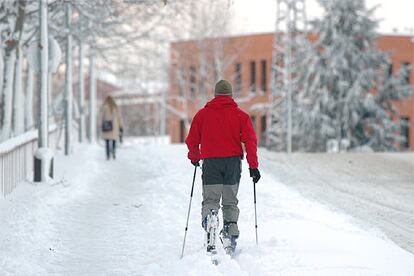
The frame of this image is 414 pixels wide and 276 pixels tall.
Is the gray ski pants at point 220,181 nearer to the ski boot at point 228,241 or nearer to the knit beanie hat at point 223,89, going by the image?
the ski boot at point 228,241

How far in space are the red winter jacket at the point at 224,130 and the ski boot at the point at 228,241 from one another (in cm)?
70

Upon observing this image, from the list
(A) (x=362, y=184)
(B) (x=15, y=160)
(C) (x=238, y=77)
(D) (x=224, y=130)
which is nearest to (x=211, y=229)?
(D) (x=224, y=130)

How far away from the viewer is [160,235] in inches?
389

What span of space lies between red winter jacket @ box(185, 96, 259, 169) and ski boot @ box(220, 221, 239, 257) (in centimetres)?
70

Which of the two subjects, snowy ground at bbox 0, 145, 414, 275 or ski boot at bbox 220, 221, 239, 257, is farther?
ski boot at bbox 220, 221, 239, 257

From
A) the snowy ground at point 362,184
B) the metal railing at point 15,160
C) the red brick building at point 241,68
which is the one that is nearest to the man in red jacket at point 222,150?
the snowy ground at point 362,184

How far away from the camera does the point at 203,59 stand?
55.8 metres

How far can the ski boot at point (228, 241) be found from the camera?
27.2 feet

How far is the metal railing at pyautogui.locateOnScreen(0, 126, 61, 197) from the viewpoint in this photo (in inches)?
505

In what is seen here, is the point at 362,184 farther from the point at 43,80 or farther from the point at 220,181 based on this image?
the point at 220,181

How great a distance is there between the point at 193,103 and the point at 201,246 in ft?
162

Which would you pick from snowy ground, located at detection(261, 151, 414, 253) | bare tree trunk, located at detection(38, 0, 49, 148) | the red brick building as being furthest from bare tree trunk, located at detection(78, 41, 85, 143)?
the red brick building

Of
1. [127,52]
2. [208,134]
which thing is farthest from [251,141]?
[127,52]

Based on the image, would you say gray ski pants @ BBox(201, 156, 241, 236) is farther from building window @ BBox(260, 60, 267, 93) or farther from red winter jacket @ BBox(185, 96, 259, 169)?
building window @ BBox(260, 60, 267, 93)
